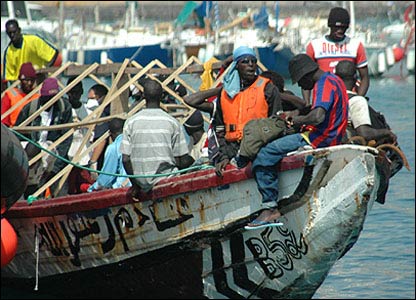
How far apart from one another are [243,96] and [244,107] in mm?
91

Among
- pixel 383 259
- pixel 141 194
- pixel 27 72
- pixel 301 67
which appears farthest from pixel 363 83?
pixel 27 72

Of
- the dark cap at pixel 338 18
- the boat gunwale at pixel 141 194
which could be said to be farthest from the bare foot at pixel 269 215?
the dark cap at pixel 338 18

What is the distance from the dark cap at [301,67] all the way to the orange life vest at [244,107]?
1.05 feet

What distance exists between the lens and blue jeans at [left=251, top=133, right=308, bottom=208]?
9.11 metres

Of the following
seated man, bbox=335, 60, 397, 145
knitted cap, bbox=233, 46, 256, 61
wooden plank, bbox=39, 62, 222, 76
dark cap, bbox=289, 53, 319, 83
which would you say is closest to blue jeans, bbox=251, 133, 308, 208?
dark cap, bbox=289, 53, 319, 83

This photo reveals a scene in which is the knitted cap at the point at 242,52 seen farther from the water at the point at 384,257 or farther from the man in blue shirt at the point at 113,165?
the water at the point at 384,257

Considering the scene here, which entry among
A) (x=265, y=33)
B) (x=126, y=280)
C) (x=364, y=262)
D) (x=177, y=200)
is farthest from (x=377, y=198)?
(x=265, y=33)

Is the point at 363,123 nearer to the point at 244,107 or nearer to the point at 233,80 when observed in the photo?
the point at 244,107

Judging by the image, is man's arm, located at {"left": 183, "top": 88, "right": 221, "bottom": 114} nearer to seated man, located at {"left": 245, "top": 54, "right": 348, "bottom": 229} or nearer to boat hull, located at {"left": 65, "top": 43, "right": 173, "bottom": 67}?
seated man, located at {"left": 245, "top": 54, "right": 348, "bottom": 229}

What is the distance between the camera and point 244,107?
948cm

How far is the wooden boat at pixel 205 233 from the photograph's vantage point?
30.4 feet

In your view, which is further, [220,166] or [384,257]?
[384,257]

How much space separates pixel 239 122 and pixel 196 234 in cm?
116

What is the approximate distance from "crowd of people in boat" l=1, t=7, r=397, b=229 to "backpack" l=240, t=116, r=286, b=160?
0.01 m
